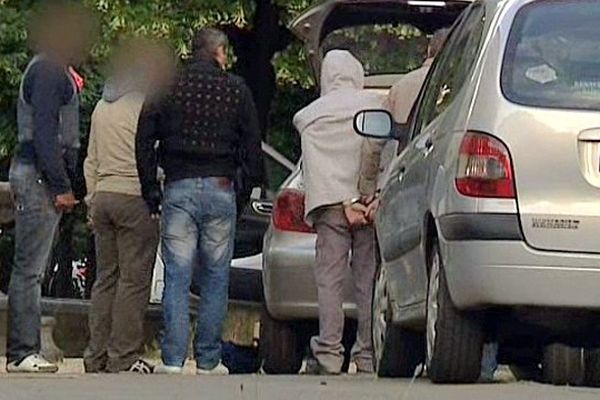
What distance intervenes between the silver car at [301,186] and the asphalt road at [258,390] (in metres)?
2.24

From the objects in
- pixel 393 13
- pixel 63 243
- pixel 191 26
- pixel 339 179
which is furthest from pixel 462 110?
pixel 63 243

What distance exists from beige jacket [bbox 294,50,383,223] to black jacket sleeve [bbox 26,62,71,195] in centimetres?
138

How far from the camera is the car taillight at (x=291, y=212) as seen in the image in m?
12.0

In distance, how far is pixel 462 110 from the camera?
27.5 feet

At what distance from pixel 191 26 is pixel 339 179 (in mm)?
10991

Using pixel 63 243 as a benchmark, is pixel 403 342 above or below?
above

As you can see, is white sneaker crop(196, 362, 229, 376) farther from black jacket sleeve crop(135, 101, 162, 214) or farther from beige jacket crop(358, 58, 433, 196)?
beige jacket crop(358, 58, 433, 196)

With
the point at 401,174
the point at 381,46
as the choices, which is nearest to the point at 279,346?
the point at 381,46

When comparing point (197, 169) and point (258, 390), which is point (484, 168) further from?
point (197, 169)

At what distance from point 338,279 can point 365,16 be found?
114 inches

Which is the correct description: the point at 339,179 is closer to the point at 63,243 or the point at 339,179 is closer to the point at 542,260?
the point at 542,260

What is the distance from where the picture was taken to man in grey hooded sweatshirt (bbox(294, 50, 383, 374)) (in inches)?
445

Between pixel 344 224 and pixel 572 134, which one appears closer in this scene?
pixel 572 134

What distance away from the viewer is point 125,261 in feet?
37.4
